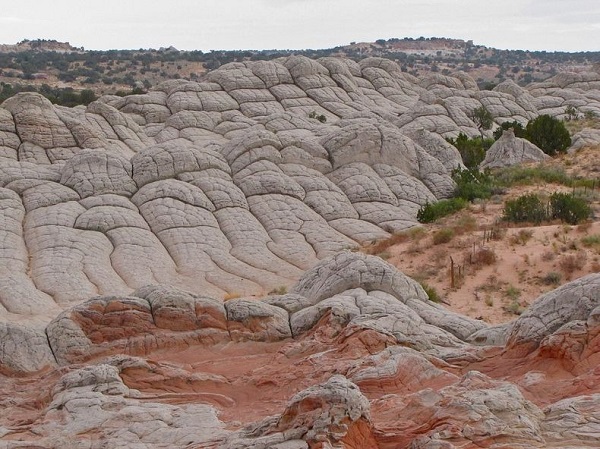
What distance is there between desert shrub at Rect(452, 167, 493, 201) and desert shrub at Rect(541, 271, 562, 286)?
36.3 feet

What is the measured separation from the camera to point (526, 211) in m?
28.3

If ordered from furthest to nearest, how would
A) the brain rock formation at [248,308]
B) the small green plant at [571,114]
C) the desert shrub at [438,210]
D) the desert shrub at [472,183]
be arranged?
the small green plant at [571,114] → the desert shrub at [472,183] → the desert shrub at [438,210] → the brain rock formation at [248,308]

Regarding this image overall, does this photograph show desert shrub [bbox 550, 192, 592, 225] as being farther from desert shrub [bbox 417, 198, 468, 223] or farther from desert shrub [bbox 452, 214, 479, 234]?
desert shrub [bbox 417, 198, 468, 223]

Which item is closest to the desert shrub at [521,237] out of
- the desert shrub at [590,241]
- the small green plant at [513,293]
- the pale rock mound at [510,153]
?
the desert shrub at [590,241]

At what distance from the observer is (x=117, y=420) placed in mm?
11719

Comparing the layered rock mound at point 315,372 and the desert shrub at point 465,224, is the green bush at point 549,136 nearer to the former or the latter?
the desert shrub at point 465,224

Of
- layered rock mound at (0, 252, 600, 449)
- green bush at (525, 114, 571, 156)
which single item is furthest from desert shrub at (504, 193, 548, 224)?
green bush at (525, 114, 571, 156)

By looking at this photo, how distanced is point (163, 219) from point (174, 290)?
1282cm

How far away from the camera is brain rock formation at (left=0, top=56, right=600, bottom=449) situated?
1019cm

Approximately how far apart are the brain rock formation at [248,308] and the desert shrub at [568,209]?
5.32 m

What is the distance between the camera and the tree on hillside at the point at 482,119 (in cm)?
4853

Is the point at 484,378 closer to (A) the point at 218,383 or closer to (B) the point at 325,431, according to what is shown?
(B) the point at 325,431

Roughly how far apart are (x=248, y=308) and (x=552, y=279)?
9793 mm

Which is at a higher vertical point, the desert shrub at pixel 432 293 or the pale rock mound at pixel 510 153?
the pale rock mound at pixel 510 153
